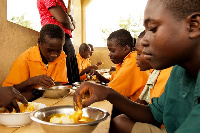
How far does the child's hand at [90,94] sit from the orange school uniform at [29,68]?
117cm

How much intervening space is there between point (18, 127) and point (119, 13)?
13.6m

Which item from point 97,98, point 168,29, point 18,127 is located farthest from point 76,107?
point 168,29

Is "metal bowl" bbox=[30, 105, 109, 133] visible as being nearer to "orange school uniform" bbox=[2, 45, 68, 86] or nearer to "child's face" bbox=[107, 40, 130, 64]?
"orange school uniform" bbox=[2, 45, 68, 86]

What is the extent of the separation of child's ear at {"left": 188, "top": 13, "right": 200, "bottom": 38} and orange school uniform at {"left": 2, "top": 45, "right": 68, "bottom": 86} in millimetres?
1780

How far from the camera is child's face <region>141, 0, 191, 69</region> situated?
739 millimetres

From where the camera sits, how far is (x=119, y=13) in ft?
45.6

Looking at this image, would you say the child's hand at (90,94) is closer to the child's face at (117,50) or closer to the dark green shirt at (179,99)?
the dark green shirt at (179,99)

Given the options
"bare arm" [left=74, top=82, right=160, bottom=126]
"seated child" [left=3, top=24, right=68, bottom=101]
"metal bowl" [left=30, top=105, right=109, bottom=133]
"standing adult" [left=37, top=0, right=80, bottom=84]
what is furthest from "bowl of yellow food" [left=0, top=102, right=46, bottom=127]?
"standing adult" [left=37, top=0, right=80, bottom=84]

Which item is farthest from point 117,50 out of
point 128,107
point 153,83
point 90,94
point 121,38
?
point 90,94

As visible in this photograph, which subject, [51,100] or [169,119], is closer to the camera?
[169,119]

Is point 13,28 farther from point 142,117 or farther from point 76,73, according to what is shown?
point 142,117

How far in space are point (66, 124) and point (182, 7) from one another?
0.63 meters

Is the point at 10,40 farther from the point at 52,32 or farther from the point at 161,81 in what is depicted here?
the point at 161,81

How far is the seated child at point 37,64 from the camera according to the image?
191cm
